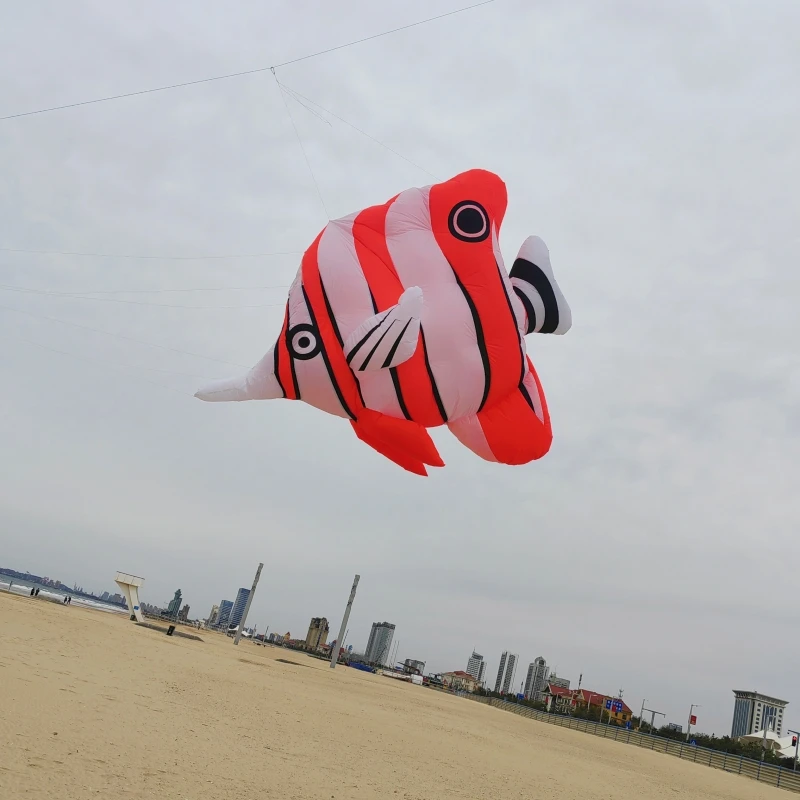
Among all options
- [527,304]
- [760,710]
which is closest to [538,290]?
[527,304]

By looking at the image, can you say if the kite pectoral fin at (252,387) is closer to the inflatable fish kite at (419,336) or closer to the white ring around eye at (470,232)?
the inflatable fish kite at (419,336)

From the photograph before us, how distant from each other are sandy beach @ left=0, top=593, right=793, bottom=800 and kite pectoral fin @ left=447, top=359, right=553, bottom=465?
4694mm

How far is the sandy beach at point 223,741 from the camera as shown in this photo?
7.08 meters

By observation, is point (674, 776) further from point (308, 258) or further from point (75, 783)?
point (308, 258)

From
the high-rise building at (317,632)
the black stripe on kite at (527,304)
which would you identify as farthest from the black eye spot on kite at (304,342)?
the high-rise building at (317,632)

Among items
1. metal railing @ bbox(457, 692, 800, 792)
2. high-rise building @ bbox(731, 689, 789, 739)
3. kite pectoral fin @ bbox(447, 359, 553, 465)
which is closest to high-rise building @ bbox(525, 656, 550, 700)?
high-rise building @ bbox(731, 689, 789, 739)

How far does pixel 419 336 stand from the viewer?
434 centimetres

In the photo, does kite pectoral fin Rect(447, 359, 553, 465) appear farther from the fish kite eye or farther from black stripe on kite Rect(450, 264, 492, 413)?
the fish kite eye

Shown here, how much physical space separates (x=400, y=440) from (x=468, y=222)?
1.58 metres

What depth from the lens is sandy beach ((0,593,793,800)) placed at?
23.2 ft

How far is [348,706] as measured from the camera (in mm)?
14742

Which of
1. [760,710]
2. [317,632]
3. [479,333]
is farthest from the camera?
[317,632]

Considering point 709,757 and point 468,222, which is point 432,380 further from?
point 709,757

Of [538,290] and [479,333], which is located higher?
[538,290]
